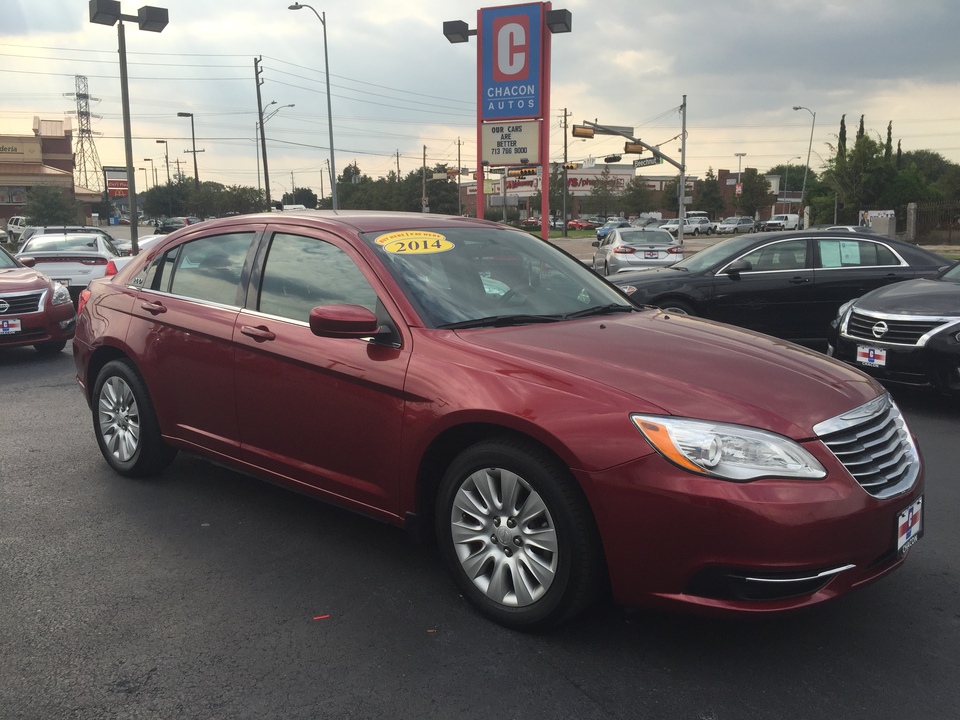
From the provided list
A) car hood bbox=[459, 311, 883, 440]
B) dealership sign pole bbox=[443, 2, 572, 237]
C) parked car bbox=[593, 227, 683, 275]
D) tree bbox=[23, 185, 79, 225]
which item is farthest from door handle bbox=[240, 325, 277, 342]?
tree bbox=[23, 185, 79, 225]

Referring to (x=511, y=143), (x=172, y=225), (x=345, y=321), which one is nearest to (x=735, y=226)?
(x=172, y=225)

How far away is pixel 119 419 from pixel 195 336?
1.04 metres

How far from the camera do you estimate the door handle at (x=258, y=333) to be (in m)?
3.98

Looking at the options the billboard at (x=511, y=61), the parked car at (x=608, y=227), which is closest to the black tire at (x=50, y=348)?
the billboard at (x=511, y=61)

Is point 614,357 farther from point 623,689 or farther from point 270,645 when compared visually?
point 270,645

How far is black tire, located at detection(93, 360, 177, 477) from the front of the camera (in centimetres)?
480

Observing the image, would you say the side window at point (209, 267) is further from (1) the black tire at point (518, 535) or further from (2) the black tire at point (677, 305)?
(2) the black tire at point (677, 305)

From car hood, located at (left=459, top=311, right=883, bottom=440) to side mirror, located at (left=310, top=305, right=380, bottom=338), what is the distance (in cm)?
40

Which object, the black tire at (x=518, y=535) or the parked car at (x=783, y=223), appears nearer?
the black tire at (x=518, y=535)

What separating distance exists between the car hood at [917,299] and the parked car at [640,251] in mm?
11649

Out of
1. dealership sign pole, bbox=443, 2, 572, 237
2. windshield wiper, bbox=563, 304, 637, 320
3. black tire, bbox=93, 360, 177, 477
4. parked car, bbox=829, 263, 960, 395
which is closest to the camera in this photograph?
windshield wiper, bbox=563, 304, 637, 320

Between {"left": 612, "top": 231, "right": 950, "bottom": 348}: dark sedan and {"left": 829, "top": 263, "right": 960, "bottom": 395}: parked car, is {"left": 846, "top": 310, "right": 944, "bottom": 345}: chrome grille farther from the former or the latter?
{"left": 612, "top": 231, "right": 950, "bottom": 348}: dark sedan

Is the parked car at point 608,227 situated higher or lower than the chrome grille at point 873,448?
higher

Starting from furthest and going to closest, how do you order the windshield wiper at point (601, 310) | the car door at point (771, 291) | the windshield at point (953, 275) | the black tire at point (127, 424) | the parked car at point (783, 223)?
the parked car at point (783, 223) < the car door at point (771, 291) < the windshield at point (953, 275) < the black tire at point (127, 424) < the windshield wiper at point (601, 310)
